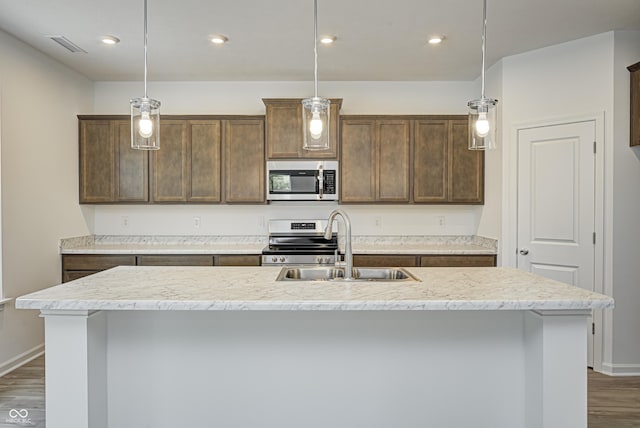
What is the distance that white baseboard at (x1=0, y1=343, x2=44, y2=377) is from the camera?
3180 mm

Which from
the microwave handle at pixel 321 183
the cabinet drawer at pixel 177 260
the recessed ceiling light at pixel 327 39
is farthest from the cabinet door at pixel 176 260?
the recessed ceiling light at pixel 327 39

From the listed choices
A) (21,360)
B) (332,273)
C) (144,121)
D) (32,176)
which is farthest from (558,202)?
(21,360)

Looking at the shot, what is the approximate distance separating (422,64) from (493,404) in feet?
10.1

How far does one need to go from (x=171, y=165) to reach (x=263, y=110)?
114 cm

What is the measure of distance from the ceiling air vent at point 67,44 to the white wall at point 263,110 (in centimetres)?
89

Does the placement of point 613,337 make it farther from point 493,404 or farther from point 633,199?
point 493,404

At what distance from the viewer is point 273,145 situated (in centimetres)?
404

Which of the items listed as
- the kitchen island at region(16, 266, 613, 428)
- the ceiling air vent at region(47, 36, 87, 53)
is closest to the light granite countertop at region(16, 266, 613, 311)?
the kitchen island at region(16, 266, 613, 428)

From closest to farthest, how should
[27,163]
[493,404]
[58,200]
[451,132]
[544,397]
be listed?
[544,397], [493,404], [27,163], [58,200], [451,132]

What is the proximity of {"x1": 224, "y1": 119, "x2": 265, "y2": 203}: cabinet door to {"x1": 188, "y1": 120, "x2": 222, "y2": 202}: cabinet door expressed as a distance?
0.10 m

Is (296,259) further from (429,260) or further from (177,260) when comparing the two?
(429,260)

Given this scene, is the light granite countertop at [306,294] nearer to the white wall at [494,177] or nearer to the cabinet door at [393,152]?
the white wall at [494,177]

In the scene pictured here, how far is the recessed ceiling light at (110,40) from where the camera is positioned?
3.30 m

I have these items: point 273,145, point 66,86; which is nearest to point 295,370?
point 273,145
